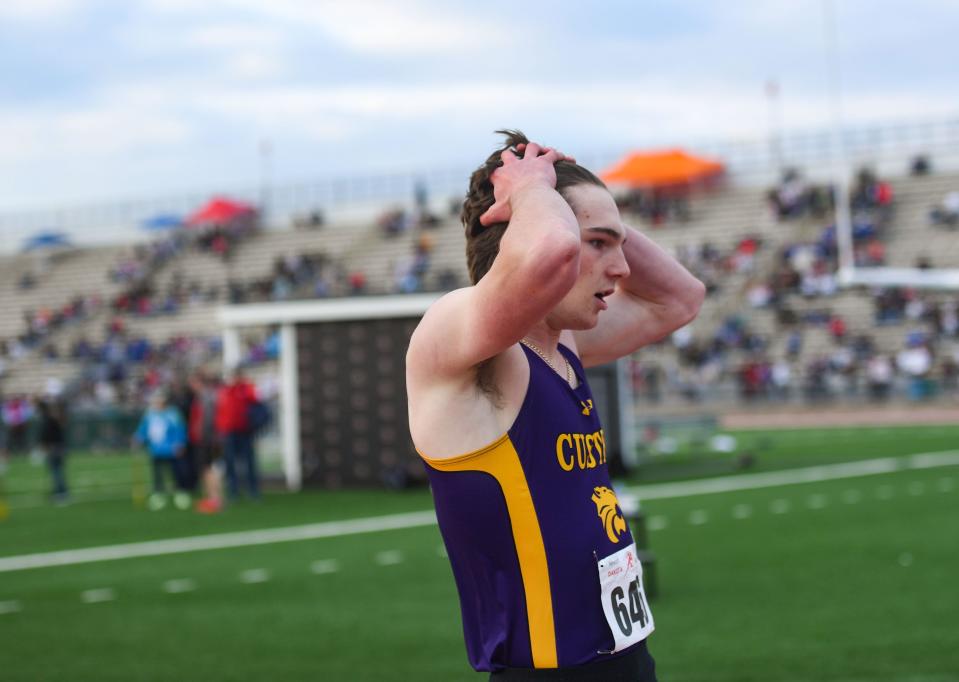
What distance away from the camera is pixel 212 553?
13320 mm

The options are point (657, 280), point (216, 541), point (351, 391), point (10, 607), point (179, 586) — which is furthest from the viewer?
point (351, 391)

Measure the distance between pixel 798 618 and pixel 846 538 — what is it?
12.2 feet

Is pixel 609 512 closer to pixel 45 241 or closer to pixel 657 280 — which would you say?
pixel 657 280

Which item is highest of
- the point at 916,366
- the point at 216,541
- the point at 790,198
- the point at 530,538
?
the point at 790,198

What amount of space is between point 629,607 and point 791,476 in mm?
16125

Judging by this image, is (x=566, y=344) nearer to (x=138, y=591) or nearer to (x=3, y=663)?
(x=3, y=663)

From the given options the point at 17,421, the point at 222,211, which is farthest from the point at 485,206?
the point at 222,211

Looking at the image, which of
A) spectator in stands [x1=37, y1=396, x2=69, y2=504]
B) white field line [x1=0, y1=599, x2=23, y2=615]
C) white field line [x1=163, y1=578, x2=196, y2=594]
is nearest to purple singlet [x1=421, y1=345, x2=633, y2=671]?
white field line [x1=0, y1=599, x2=23, y2=615]

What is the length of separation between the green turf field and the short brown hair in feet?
15.3

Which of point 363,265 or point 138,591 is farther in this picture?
point 363,265

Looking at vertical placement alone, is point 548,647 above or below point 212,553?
above

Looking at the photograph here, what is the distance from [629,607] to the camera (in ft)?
9.87

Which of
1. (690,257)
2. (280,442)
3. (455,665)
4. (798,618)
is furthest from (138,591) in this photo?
(690,257)

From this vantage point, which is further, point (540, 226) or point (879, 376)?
point (879, 376)
